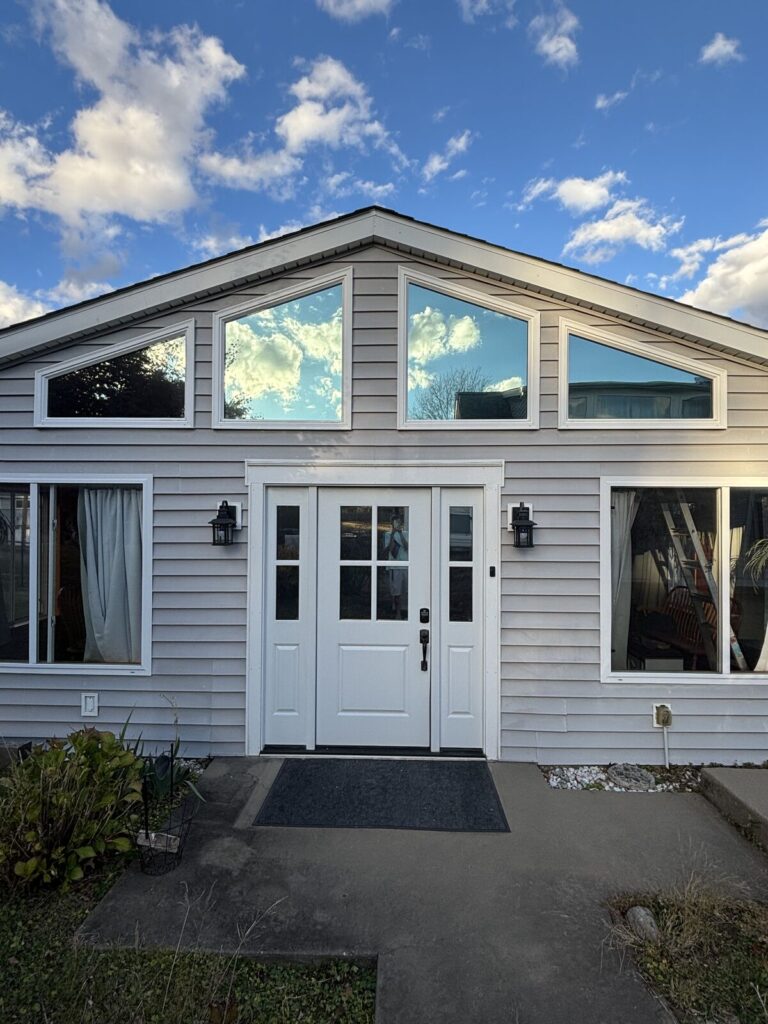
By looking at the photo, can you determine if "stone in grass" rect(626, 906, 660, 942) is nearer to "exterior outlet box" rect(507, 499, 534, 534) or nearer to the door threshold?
the door threshold

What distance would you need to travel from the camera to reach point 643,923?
7.14 ft

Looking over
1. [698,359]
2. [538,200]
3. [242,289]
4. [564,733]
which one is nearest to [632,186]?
[538,200]

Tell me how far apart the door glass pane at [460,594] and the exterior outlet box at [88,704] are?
2.82m


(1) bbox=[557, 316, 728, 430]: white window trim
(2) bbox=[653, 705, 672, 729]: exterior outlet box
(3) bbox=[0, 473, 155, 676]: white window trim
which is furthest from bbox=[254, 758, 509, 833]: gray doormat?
(1) bbox=[557, 316, 728, 430]: white window trim

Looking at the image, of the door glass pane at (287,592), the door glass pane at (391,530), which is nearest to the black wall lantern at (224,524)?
the door glass pane at (287,592)

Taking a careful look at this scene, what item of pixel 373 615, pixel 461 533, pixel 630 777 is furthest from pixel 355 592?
pixel 630 777

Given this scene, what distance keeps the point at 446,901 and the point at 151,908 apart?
4.45ft

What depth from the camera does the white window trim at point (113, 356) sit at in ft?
12.8

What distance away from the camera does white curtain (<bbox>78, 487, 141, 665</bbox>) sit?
396cm

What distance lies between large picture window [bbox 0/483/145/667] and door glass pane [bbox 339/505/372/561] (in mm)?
1583

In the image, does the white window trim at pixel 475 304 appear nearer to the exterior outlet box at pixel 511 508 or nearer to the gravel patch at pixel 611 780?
the exterior outlet box at pixel 511 508

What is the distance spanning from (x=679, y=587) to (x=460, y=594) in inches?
65.9

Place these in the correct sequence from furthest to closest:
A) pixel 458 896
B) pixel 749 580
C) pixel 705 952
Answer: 1. pixel 749 580
2. pixel 458 896
3. pixel 705 952

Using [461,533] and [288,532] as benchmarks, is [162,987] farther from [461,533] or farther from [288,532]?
[461,533]
